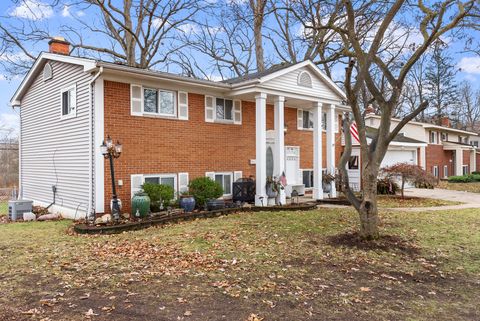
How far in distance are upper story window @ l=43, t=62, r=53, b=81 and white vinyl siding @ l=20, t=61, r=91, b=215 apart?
21cm

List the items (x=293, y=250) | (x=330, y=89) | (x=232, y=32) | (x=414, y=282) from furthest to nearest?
(x=232, y=32) → (x=330, y=89) → (x=293, y=250) → (x=414, y=282)

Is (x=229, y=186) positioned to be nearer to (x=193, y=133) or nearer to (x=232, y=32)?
(x=193, y=133)

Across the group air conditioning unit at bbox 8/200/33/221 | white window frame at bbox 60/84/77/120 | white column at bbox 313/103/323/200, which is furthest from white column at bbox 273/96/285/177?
air conditioning unit at bbox 8/200/33/221

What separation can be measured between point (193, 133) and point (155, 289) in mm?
8852

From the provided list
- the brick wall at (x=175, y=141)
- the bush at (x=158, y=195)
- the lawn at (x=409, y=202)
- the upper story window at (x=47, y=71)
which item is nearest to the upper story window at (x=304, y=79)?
the brick wall at (x=175, y=141)

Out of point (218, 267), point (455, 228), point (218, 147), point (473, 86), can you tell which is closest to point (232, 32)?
point (218, 147)

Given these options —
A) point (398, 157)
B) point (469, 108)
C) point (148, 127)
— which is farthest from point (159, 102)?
point (469, 108)

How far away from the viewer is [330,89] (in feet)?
55.3

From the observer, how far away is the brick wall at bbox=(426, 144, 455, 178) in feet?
100

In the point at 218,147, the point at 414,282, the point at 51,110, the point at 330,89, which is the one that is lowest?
the point at 414,282

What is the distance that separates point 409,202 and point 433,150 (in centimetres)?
1796

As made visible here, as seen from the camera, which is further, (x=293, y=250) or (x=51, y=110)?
(x=51, y=110)

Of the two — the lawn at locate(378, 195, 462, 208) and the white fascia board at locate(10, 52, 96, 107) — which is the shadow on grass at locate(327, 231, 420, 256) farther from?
the white fascia board at locate(10, 52, 96, 107)

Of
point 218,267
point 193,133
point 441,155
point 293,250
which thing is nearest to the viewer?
point 218,267
